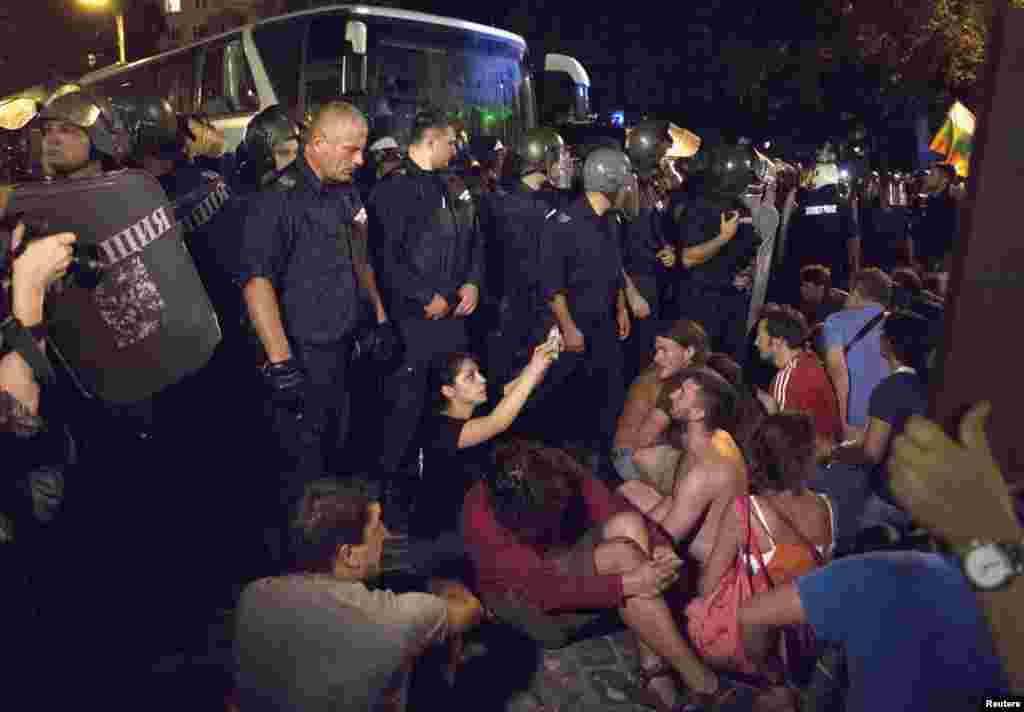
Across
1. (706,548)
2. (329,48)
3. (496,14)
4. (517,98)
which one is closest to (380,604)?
(706,548)

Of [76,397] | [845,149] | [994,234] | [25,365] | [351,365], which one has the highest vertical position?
[994,234]

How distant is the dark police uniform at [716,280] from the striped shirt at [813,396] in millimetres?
2178

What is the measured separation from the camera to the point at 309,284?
436cm

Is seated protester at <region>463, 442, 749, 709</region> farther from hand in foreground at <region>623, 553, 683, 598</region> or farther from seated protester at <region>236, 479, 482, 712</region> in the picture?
seated protester at <region>236, 479, 482, 712</region>

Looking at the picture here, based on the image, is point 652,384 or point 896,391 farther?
point 652,384

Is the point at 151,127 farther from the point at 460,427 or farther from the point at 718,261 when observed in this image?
the point at 718,261

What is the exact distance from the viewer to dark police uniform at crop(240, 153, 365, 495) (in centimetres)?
427

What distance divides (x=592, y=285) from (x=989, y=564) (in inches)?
188

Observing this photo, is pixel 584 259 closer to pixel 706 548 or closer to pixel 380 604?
pixel 706 548

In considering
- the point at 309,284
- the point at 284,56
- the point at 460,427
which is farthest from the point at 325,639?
the point at 284,56

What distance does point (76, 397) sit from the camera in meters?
3.34

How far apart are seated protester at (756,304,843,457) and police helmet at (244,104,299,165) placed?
3.08 meters

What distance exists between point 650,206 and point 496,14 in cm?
1631

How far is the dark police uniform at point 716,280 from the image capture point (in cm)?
708
